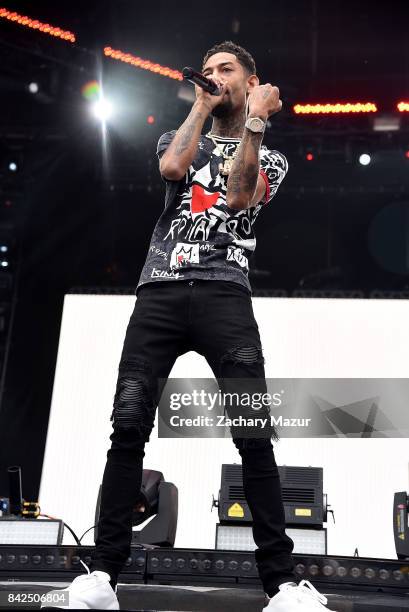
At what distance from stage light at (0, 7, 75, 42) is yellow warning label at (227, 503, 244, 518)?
4.33 m

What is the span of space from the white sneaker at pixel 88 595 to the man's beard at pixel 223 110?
1.32m

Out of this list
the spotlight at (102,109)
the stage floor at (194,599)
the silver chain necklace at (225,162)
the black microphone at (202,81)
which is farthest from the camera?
the spotlight at (102,109)

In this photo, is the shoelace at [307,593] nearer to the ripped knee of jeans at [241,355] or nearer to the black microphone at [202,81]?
the ripped knee of jeans at [241,355]

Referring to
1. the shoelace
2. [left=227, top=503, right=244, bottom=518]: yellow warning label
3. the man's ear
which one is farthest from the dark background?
the shoelace

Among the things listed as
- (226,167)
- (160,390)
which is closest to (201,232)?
(226,167)

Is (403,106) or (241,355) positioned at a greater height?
(403,106)

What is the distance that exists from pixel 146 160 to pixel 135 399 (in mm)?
5912

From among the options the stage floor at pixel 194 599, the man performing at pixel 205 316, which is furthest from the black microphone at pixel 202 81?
the stage floor at pixel 194 599

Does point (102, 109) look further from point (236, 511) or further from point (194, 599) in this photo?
point (194, 599)

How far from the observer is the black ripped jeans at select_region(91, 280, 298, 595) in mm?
1878

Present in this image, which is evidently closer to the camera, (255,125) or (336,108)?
(255,125)

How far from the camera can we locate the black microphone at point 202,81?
200 cm

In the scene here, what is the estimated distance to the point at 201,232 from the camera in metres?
2.11

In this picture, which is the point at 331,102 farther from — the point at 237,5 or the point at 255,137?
the point at 255,137
